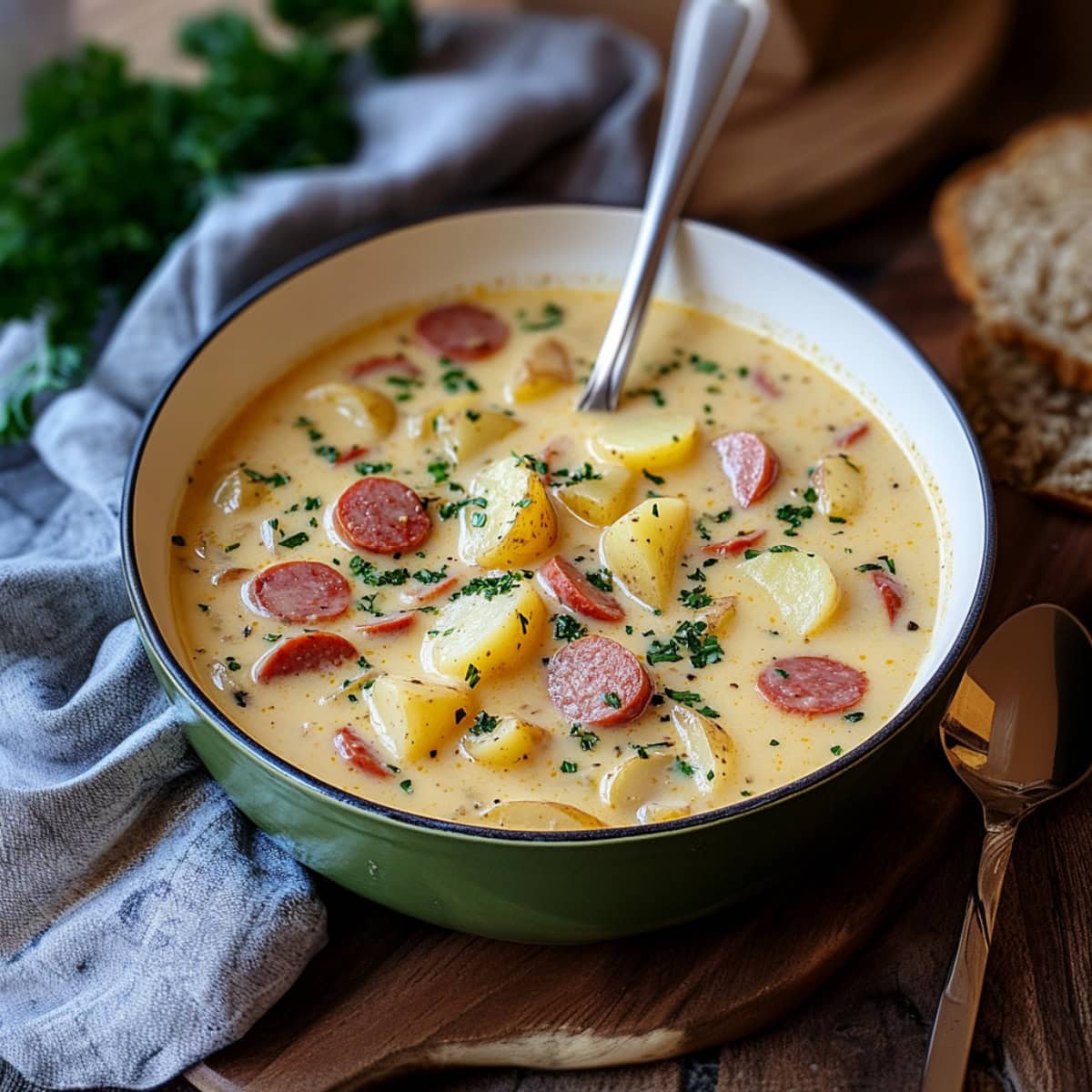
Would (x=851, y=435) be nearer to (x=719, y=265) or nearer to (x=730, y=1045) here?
(x=719, y=265)

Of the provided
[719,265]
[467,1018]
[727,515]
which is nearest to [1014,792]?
[727,515]

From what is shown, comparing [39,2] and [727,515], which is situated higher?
[39,2]

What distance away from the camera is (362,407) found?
3.04m

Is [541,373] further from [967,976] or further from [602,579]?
[967,976]

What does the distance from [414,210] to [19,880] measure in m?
2.14

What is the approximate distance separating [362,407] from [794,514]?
38.8 inches

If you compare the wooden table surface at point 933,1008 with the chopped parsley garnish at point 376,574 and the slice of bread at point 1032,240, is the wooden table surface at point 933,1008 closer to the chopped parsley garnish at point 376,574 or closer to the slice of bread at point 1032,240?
the chopped parsley garnish at point 376,574

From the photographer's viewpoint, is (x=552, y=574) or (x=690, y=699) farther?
(x=552, y=574)

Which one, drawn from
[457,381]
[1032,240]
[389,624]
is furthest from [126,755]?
[1032,240]

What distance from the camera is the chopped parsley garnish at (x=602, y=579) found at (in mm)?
2615

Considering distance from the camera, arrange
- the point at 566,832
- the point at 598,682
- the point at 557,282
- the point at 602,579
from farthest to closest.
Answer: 1. the point at 557,282
2. the point at 602,579
3. the point at 598,682
4. the point at 566,832

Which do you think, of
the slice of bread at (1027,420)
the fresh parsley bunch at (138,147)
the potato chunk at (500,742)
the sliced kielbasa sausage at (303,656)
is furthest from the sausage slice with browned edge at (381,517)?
the slice of bread at (1027,420)

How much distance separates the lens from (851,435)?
2.99 metres

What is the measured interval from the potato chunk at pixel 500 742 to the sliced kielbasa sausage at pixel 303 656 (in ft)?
1.00
